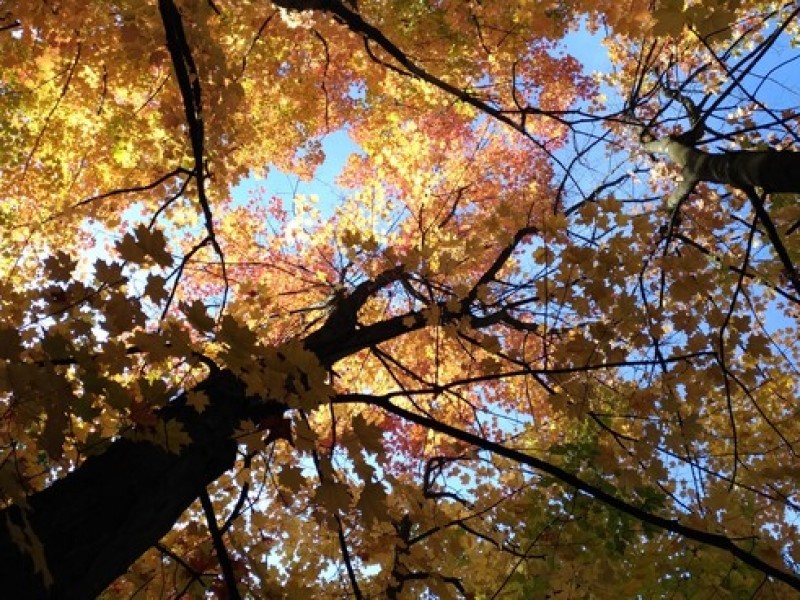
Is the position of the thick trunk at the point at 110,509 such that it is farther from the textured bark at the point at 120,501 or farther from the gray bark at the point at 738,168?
the gray bark at the point at 738,168

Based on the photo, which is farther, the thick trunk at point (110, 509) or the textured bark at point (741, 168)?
the textured bark at point (741, 168)

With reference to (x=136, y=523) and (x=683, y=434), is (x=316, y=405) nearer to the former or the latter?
(x=136, y=523)

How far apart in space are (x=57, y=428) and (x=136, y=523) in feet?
1.78

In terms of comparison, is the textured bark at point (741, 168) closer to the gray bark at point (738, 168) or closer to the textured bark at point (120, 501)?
the gray bark at point (738, 168)

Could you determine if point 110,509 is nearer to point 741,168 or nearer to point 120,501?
point 120,501

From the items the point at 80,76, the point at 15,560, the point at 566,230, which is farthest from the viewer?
the point at 80,76

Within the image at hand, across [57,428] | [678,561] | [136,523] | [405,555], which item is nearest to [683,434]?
[678,561]

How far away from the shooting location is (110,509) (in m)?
2.20

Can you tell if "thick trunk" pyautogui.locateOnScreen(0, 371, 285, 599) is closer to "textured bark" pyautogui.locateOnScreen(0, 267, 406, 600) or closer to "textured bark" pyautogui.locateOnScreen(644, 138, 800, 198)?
"textured bark" pyautogui.locateOnScreen(0, 267, 406, 600)

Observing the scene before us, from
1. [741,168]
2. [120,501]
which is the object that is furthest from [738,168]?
[120,501]

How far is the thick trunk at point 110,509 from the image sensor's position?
1.94 meters

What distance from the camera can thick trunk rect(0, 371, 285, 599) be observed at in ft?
Result: 6.35

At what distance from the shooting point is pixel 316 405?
2.10 m

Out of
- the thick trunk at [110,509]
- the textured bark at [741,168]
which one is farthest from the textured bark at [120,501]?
the textured bark at [741,168]
